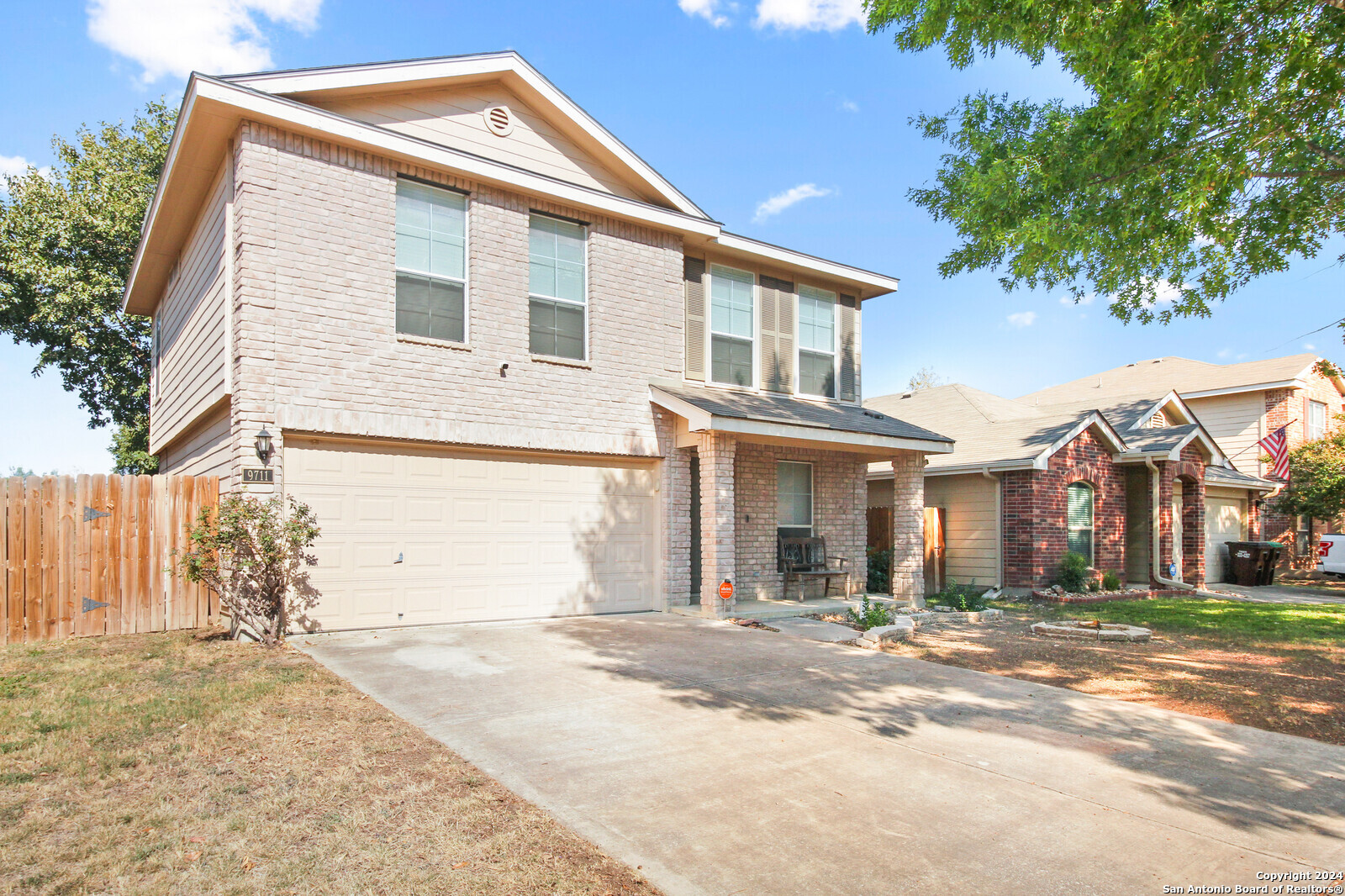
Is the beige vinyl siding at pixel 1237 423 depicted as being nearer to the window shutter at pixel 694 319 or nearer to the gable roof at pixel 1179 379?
the gable roof at pixel 1179 379

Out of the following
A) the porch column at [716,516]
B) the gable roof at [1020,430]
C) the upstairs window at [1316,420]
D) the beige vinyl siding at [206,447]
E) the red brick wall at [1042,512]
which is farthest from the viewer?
the upstairs window at [1316,420]

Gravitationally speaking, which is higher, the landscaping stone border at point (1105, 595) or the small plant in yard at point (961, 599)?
the small plant in yard at point (961, 599)

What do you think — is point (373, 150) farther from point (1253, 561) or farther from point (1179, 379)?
point (1179, 379)

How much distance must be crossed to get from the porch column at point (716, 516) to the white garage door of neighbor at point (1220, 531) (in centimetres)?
1609

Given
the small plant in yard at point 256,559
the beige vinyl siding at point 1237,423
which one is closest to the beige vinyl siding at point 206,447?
the small plant in yard at point 256,559

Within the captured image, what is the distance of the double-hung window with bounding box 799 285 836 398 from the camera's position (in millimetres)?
14055

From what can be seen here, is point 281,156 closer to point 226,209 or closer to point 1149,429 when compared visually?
point 226,209

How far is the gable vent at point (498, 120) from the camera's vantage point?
35.2ft

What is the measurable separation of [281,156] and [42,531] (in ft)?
16.8

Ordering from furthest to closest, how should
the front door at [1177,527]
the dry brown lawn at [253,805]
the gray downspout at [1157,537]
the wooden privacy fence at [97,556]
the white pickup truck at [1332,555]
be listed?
the white pickup truck at [1332,555] < the front door at [1177,527] < the gray downspout at [1157,537] < the wooden privacy fence at [97,556] < the dry brown lawn at [253,805]

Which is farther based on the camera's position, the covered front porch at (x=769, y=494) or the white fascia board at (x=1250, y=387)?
the white fascia board at (x=1250, y=387)

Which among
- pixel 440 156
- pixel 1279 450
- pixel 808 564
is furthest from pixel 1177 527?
pixel 440 156

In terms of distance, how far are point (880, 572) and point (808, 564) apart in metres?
2.46

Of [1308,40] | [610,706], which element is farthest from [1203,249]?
[610,706]
